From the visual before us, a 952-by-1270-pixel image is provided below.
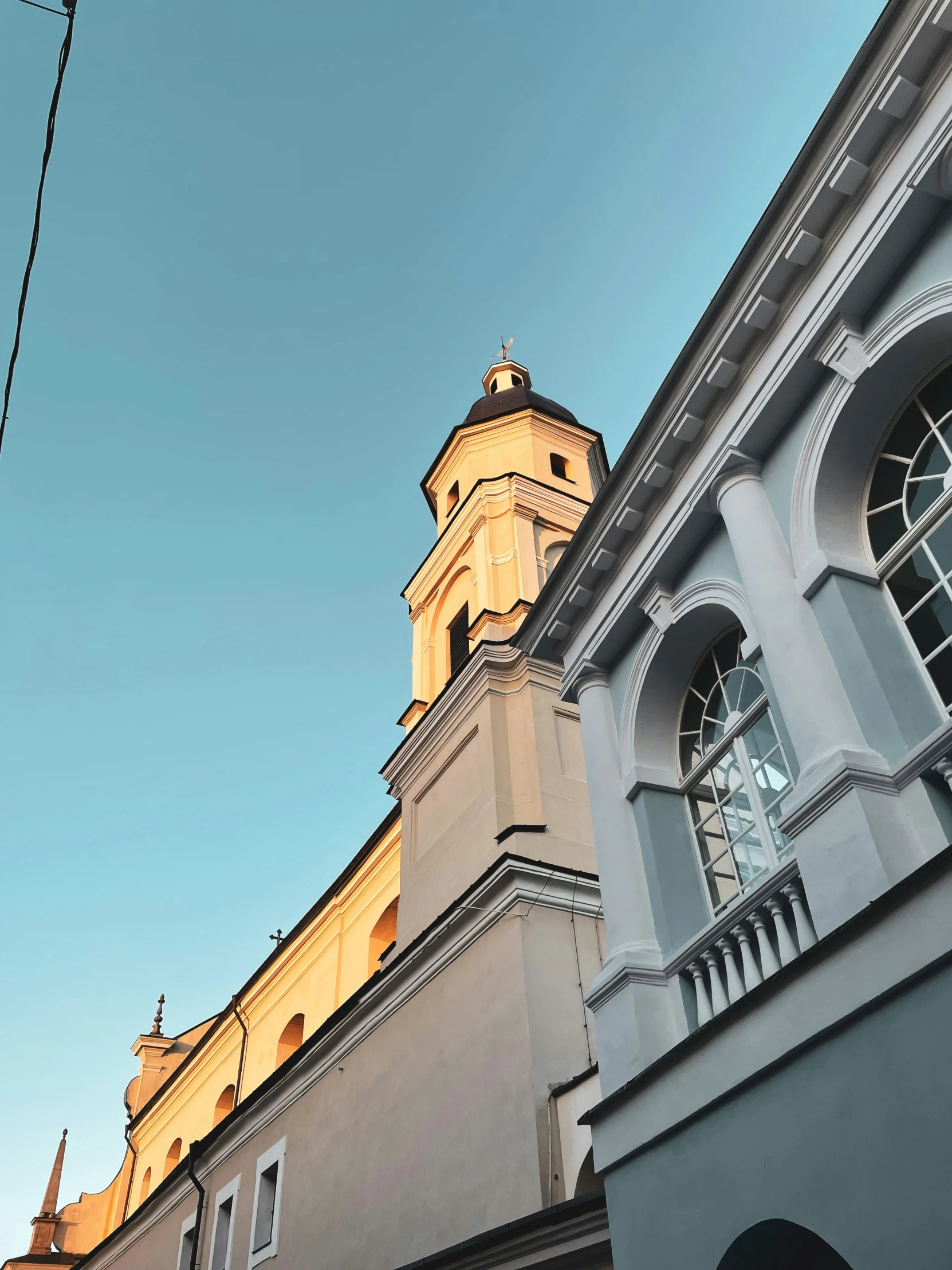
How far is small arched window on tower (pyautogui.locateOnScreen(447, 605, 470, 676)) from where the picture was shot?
749 inches

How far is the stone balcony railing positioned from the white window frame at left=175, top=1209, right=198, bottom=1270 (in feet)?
52.3

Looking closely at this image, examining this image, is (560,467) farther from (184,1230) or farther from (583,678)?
(184,1230)

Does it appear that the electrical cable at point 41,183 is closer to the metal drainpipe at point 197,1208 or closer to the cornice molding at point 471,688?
the cornice molding at point 471,688

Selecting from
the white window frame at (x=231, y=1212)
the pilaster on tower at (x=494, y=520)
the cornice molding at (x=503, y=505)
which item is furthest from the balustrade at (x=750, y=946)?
the white window frame at (x=231, y=1212)

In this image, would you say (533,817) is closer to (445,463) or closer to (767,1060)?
(767,1060)

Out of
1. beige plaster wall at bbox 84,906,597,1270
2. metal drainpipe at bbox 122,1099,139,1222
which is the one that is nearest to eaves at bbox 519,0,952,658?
beige plaster wall at bbox 84,906,597,1270

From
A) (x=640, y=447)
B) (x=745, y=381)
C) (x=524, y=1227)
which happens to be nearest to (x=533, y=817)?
(x=524, y=1227)

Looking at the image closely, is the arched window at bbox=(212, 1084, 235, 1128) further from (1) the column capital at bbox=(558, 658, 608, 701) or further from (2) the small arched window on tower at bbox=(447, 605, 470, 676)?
(1) the column capital at bbox=(558, 658, 608, 701)

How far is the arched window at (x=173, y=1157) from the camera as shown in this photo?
28203 mm

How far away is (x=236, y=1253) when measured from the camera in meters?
17.2

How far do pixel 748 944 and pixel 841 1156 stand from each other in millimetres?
1661

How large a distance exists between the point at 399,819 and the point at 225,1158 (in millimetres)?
6480

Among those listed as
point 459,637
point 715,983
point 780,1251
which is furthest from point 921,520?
point 459,637

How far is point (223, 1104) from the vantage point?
85.6 feet
